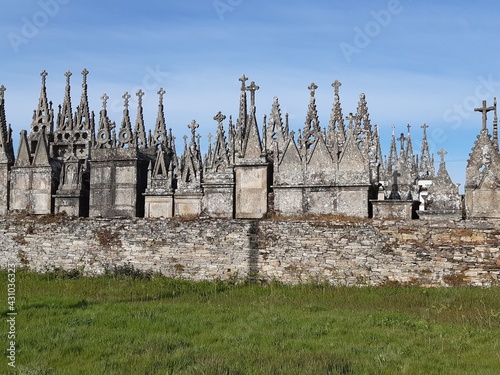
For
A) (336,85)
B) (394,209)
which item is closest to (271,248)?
(394,209)

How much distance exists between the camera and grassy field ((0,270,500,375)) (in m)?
7.51

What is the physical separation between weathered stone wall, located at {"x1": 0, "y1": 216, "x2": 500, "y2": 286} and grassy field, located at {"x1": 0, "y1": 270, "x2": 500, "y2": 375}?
0.64 metres

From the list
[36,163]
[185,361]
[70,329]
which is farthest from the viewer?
[36,163]

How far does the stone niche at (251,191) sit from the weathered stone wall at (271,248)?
3.98 ft

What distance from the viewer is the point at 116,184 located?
60.8 feet

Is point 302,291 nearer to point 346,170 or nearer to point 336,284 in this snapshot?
point 336,284

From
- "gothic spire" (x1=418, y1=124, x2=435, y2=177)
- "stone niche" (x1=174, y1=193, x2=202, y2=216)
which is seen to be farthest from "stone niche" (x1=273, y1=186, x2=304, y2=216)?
"gothic spire" (x1=418, y1=124, x2=435, y2=177)

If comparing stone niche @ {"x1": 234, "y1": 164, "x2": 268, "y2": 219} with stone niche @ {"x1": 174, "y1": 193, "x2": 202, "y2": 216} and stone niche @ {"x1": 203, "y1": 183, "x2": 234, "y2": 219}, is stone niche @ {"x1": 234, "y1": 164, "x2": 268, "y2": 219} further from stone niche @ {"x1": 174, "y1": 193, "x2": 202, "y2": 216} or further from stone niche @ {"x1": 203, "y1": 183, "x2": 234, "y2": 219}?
stone niche @ {"x1": 174, "y1": 193, "x2": 202, "y2": 216}

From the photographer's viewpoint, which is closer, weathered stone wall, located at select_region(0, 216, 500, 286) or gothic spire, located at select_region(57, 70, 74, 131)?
weathered stone wall, located at select_region(0, 216, 500, 286)

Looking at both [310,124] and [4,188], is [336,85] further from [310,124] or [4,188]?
[4,188]

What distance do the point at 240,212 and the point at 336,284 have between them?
12.8 ft

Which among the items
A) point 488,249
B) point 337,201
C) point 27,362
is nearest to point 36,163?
point 337,201

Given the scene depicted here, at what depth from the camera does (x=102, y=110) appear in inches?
798

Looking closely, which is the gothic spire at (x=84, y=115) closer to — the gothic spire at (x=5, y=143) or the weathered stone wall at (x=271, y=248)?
the gothic spire at (x=5, y=143)
